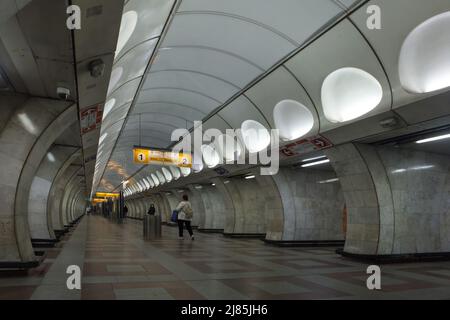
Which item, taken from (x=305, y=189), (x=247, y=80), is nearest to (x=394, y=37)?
(x=247, y=80)

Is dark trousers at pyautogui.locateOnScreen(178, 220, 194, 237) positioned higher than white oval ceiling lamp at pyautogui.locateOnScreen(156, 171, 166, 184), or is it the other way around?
white oval ceiling lamp at pyautogui.locateOnScreen(156, 171, 166, 184)

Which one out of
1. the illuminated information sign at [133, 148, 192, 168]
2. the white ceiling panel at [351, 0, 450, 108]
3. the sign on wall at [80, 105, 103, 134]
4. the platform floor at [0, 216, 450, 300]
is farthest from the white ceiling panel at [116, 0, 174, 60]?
the illuminated information sign at [133, 148, 192, 168]

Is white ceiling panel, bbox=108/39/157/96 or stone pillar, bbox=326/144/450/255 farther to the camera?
stone pillar, bbox=326/144/450/255

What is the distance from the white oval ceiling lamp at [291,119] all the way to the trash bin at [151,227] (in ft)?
26.1

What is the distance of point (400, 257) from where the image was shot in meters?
9.80

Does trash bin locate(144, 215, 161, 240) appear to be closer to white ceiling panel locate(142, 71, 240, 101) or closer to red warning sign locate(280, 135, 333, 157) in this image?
white ceiling panel locate(142, 71, 240, 101)

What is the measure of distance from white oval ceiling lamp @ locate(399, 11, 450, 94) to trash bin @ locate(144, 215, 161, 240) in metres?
12.7

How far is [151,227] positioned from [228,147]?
5.01m

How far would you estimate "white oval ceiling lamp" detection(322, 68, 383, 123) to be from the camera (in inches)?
363

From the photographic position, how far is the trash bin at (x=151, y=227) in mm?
17234

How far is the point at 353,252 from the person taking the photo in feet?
33.5
